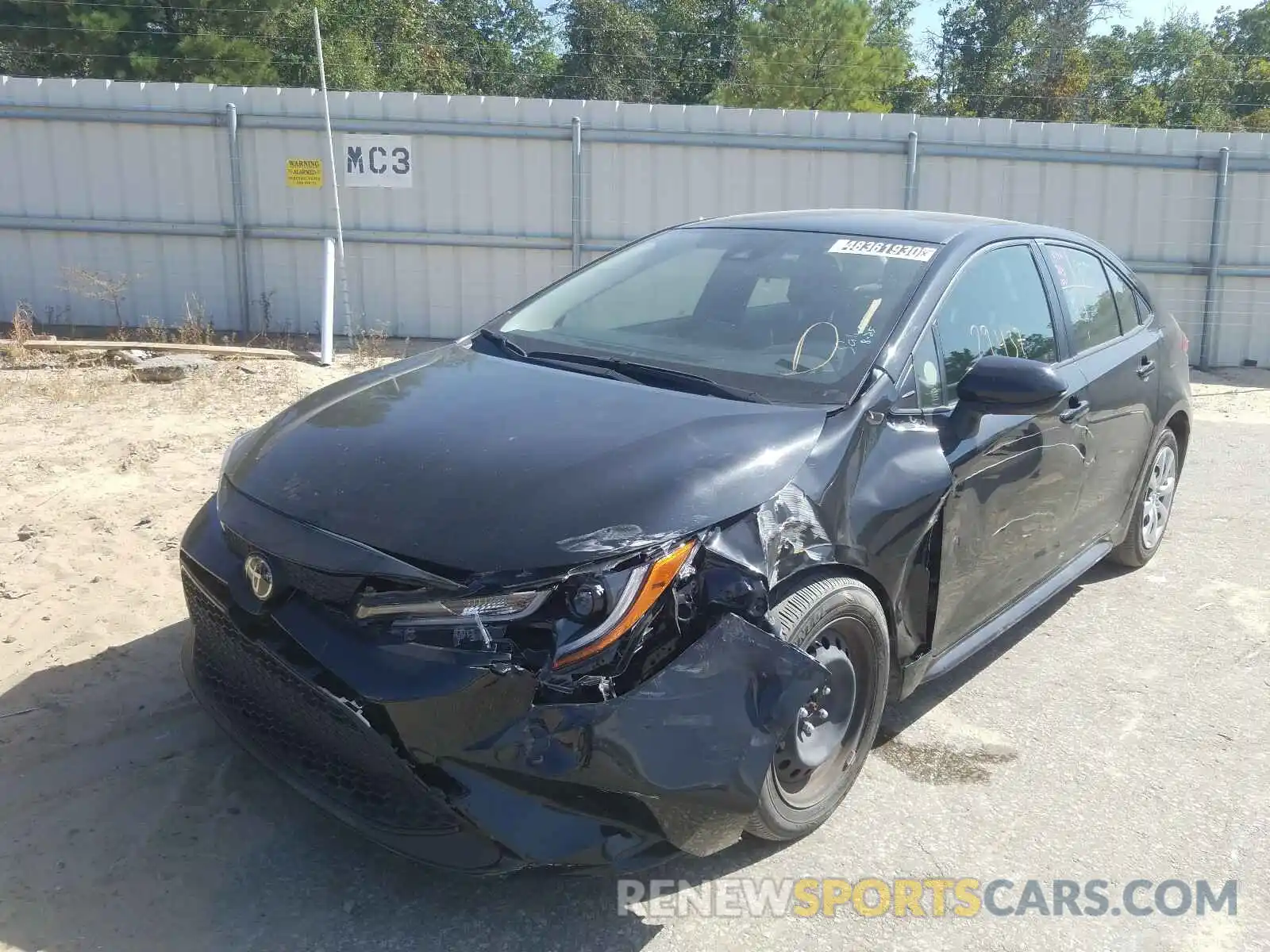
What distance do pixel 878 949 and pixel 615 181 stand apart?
9.18 meters

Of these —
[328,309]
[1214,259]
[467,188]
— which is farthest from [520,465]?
[1214,259]

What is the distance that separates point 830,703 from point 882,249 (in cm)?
160

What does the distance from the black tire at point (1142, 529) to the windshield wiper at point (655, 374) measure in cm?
263

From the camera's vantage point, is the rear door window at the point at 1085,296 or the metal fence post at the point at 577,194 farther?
the metal fence post at the point at 577,194

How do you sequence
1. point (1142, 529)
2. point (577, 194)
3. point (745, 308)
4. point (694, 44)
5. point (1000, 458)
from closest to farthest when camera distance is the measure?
point (1000, 458), point (745, 308), point (1142, 529), point (577, 194), point (694, 44)

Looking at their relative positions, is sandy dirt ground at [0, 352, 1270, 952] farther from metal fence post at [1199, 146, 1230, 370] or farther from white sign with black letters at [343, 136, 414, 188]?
metal fence post at [1199, 146, 1230, 370]

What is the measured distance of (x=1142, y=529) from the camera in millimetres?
5270

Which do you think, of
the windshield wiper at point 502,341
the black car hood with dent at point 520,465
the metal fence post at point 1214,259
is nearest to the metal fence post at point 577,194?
the metal fence post at point 1214,259

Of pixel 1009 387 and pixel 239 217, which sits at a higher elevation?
pixel 239 217

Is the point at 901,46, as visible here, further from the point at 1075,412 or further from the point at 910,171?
the point at 1075,412

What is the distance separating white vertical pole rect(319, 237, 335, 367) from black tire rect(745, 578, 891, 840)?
7.06m

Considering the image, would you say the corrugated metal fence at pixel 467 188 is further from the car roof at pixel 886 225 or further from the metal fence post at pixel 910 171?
the car roof at pixel 886 225

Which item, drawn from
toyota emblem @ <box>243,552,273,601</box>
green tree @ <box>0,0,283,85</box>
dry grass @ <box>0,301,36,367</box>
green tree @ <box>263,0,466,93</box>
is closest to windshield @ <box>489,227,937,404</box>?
toyota emblem @ <box>243,552,273,601</box>

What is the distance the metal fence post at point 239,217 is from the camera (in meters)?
10.6
